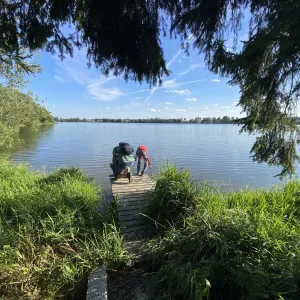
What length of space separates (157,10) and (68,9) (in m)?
1.02

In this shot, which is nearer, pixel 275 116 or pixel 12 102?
pixel 275 116

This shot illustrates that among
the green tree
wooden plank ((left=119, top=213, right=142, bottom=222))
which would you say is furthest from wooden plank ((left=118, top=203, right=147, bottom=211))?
the green tree

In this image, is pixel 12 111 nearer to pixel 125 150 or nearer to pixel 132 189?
pixel 125 150

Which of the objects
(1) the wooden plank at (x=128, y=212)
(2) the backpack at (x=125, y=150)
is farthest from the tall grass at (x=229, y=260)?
(2) the backpack at (x=125, y=150)

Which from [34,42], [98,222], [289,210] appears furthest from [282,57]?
[98,222]

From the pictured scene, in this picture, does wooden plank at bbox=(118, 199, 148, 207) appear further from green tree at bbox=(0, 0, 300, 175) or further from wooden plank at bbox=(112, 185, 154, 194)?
green tree at bbox=(0, 0, 300, 175)

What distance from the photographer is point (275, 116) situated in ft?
8.86

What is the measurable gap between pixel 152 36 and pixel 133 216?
2941 millimetres

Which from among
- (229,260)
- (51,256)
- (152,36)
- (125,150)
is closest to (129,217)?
(51,256)

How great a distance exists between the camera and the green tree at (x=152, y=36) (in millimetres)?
1916

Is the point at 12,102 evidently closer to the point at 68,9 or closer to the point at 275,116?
the point at 68,9

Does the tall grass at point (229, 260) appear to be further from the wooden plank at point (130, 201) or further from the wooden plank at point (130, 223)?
the wooden plank at point (130, 201)

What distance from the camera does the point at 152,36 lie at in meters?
2.34

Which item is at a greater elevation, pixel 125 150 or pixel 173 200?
pixel 125 150
